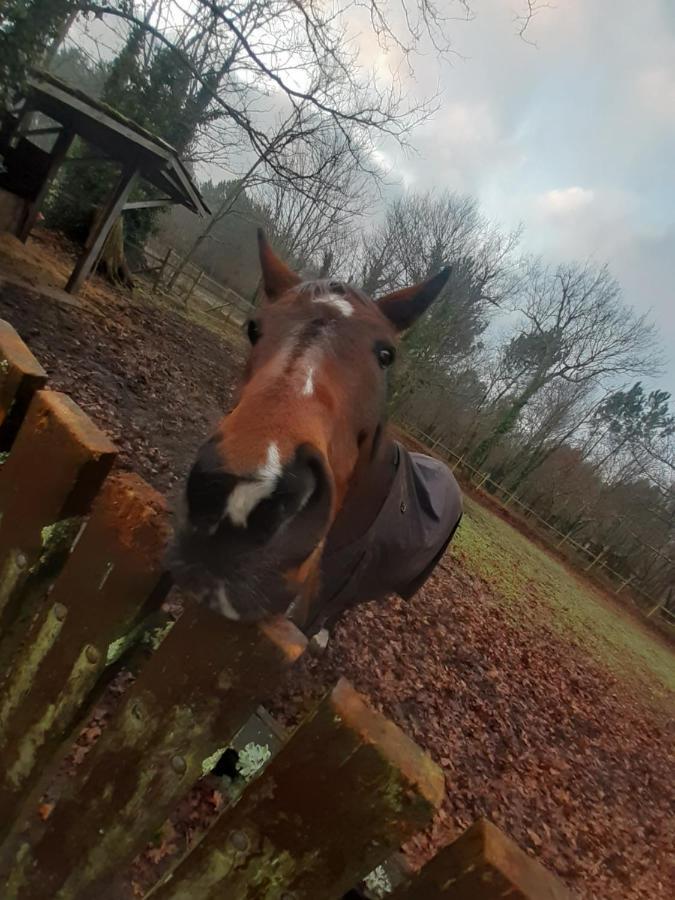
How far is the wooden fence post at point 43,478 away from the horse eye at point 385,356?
1120 millimetres

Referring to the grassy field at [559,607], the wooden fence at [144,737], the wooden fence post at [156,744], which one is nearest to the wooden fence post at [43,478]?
the wooden fence at [144,737]

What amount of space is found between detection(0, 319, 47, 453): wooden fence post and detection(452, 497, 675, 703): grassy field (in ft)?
34.5

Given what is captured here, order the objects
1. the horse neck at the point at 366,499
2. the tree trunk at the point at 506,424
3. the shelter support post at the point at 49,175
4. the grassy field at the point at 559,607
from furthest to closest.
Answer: the tree trunk at the point at 506,424
the grassy field at the point at 559,607
the shelter support post at the point at 49,175
the horse neck at the point at 366,499

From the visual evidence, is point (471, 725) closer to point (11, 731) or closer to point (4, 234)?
point (11, 731)

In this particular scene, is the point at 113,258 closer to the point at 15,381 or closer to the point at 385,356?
the point at 385,356

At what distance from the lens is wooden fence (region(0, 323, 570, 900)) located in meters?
0.76

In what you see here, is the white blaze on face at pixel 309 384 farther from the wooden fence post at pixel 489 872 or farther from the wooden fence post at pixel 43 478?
the wooden fence post at pixel 489 872

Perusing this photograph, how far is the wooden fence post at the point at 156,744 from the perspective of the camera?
90 centimetres

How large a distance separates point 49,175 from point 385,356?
1280 cm

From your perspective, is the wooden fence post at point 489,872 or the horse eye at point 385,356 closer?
the wooden fence post at point 489,872

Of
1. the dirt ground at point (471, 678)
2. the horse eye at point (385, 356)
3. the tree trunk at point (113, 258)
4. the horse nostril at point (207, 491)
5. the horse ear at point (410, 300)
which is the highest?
the horse ear at point (410, 300)

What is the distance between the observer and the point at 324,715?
77 cm

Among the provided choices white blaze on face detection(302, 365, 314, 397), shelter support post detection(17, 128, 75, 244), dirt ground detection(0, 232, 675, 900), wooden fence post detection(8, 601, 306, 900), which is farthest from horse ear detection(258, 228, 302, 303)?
shelter support post detection(17, 128, 75, 244)

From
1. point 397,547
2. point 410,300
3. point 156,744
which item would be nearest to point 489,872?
point 156,744
